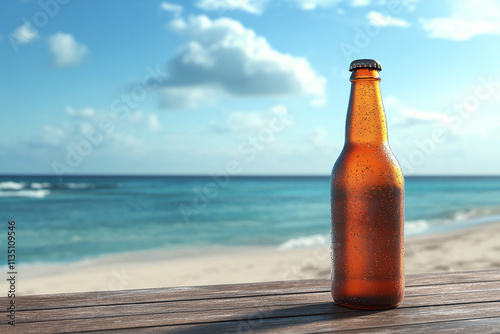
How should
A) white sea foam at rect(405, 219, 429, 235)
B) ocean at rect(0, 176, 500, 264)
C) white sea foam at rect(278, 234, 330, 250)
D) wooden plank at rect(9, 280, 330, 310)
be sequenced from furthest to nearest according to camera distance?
white sea foam at rect(405, 219, 429, 235), ocean at rect(0, 176, 500, 264), white sea foam at rect(278, 234, 330, 250), wooden plank at rect(9, 280, 330, 310)

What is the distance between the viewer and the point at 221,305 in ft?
3.51

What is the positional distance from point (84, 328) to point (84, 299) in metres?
0.26

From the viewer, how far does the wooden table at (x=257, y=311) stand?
89 centimetres

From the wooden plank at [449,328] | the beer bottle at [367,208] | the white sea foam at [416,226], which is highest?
the white sea foam at [416,226]

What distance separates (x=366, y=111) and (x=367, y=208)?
21cm

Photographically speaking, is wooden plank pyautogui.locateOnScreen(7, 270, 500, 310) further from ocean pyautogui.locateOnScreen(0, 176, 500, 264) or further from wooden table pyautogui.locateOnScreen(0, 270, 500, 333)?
ocean pyautogui.locateOnScreen(0, 176, 500, 264)

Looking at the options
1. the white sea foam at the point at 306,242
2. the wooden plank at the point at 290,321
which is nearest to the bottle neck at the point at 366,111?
the wooden plank at the point at 290,321

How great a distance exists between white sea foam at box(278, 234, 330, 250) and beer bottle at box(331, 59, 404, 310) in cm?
893

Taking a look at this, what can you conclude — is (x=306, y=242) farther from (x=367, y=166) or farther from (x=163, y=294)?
(x=367, y=166)

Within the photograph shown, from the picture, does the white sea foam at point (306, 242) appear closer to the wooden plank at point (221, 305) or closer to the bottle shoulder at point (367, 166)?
the wooden plank at point (221, 305)

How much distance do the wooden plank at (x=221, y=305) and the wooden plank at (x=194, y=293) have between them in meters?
0.04

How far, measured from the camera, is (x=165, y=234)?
1245 centimetres

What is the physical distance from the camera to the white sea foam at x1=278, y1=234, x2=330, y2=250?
10.1 meters

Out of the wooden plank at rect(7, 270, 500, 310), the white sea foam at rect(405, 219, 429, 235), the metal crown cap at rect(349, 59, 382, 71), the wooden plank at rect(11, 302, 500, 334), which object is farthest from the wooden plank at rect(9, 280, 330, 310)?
the white sea foam at rect(405, 219, 429, 235)
